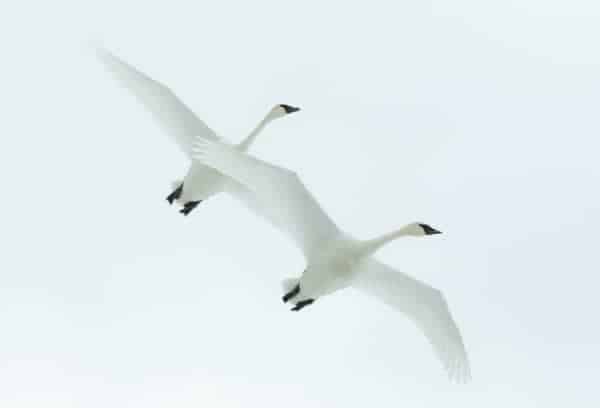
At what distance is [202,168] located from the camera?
138ft

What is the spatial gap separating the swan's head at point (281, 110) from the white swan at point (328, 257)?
5.39m

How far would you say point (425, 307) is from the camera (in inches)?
1515

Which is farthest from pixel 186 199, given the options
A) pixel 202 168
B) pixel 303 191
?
pixel 303 191

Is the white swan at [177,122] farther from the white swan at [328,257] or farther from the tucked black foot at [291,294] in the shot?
the tucked black foot at [291,294]

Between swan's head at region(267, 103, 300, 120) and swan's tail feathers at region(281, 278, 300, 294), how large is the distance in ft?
24.4

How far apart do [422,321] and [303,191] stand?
4440 millimetres

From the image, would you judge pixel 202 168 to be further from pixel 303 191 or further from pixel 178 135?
pixel 303 191

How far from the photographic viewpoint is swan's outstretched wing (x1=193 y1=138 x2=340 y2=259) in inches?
1425

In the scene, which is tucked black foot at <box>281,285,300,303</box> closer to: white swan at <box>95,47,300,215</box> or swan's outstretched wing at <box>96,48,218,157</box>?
white swan at <box>95,47,300,215</box>

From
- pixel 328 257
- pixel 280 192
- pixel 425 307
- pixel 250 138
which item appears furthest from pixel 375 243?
pixel 250 138

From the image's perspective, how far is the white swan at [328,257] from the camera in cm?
3638

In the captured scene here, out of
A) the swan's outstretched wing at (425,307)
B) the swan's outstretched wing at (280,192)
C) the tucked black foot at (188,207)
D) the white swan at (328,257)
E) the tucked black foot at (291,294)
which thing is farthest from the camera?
the tucked black foot at (188,207)

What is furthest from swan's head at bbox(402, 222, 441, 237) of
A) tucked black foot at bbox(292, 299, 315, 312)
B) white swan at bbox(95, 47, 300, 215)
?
white swan at bbox(95, 47, 300, 215)

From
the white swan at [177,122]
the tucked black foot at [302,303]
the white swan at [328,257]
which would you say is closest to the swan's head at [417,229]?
the white swan at [328,257]
